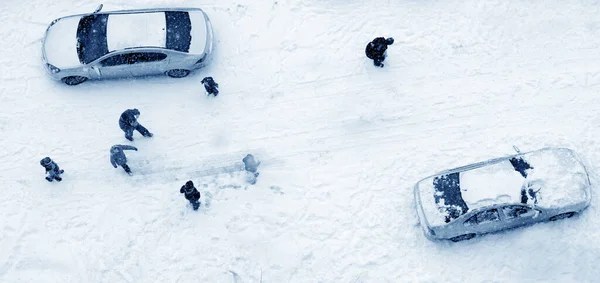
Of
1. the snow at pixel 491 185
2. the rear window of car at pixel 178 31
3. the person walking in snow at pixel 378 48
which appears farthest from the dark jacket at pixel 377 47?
the rear window of car at pixel 178 31

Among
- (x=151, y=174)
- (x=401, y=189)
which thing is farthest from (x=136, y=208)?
(x=401, y=189)

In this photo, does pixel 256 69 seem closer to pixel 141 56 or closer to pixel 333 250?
pixel 141 56

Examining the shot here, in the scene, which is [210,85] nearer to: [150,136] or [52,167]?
[150,136]

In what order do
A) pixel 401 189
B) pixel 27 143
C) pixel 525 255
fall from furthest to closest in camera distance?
pixel 27 143 < pixel 401 189 < pixel 525 255

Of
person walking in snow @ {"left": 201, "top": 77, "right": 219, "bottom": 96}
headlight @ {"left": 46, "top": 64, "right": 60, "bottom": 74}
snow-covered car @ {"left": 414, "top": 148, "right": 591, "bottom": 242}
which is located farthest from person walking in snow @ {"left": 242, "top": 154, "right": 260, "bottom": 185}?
headlight @ {"left": 46, "top": 64, "right": 60, "bottom": 74}

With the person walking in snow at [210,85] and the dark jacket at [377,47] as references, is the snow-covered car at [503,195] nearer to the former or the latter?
the dark jacket at [377,47]

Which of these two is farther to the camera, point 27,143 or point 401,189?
point 27,143

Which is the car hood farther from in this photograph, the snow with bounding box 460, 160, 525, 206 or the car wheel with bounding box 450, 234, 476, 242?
the car wheel with bounding box 450, 234, 476, 242
